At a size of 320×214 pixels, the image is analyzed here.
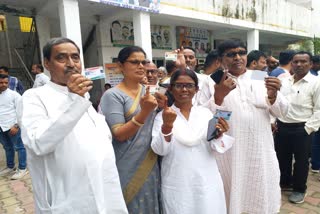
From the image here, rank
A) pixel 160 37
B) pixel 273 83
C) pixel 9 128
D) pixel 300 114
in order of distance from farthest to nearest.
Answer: pixel 160 37, pixel 9 128, pixel 300 114, pixel 273 83

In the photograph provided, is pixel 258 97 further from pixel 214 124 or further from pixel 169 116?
pixel 169 116

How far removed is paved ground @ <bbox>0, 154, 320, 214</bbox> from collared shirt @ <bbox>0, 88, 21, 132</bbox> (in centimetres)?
91

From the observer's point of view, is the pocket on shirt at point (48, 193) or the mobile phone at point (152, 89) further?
the mobile phone at point (152, 89)

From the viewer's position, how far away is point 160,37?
32.4 feet

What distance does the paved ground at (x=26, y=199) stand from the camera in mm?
2861

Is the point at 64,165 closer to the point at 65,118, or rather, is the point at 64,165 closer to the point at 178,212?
the point at 65,118

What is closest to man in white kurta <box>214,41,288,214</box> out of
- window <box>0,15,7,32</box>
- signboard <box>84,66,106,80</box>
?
signboard <box>84,66,106,80</box>

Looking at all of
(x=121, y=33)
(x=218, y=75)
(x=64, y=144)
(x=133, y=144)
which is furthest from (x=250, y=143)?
(x=121, y=33)

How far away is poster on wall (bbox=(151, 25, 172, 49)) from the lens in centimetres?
969

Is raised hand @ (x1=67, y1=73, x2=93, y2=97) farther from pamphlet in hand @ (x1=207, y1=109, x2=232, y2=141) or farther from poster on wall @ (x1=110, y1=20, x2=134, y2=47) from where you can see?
poster on wall @ (x1=110, y1=20, x2=134, y2=47)

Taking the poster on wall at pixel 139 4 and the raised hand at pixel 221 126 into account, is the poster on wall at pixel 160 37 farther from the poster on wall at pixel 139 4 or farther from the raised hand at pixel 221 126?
the raised hand at pixel 221 126

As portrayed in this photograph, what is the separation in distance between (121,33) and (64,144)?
8055 millimetres

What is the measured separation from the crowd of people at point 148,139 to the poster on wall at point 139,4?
4.42m

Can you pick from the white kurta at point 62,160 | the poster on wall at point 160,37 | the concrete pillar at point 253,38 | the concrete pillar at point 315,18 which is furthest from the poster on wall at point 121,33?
the concrete pillar at point 315,18
